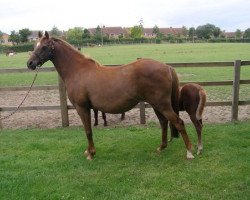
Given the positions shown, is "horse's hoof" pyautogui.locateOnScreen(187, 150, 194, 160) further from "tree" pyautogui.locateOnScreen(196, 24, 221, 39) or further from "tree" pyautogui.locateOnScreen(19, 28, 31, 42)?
"tree" pyautogui.locateOnScreen(196, 24, 221, 39)

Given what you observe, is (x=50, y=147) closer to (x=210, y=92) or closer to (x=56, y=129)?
(x=56, y=129)

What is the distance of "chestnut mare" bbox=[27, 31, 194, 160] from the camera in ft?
19.1

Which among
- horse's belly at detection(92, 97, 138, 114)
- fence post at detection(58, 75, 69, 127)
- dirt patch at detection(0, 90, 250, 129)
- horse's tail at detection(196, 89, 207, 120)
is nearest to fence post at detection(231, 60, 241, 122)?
dirt patch at detection(0, 90, 250, 129)

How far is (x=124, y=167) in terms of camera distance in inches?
231

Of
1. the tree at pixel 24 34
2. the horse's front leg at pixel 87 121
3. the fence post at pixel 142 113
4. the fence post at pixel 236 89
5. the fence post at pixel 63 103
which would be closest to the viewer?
the horse's front leg at pixel 87 121

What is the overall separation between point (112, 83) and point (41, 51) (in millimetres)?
1466

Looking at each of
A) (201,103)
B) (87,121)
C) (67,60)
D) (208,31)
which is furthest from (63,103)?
(208,31)

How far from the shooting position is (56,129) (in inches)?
344

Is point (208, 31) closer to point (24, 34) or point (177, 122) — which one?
point (24, 34)

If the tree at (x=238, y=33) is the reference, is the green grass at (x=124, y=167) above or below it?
above

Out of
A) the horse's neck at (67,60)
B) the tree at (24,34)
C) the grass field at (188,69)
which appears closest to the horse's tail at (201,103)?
the horse's neck at (67,60)

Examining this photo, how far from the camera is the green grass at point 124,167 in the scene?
487 centimetres

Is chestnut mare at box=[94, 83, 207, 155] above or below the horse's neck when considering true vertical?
below

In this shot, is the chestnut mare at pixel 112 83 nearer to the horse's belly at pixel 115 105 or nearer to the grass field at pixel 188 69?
the horse's belly at pixel 115 105
